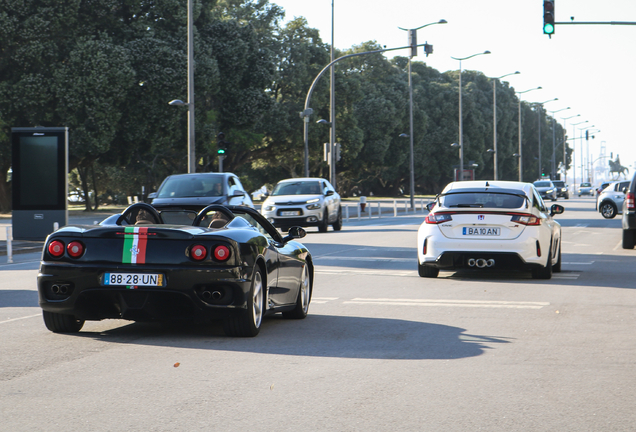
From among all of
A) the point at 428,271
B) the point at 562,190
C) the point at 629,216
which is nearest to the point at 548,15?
the point at 629,216

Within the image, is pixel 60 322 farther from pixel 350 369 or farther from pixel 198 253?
pixel 350 369

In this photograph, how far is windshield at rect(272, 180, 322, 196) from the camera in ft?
95.7

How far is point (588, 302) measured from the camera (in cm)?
1130

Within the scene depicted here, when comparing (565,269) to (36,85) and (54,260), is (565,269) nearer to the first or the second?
(54,260)

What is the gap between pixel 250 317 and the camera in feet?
26.8

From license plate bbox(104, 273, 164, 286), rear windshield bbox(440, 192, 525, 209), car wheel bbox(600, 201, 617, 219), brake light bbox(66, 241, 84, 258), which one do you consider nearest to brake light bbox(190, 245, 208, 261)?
license plate bbox(104, 273, 164, 286)

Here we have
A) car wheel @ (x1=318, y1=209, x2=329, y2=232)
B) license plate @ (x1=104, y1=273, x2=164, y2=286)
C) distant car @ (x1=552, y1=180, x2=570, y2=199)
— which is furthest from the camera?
distant car @ (x1=552, y1=180, x2=570, y2=199)

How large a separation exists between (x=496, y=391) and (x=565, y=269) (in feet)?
34.5

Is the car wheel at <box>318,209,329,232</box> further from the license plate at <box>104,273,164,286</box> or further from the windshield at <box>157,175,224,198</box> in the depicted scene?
the license plate at <box>104,273,164,286</box>

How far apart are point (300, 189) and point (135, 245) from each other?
21471mm

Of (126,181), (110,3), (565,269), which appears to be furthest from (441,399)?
(126,181)

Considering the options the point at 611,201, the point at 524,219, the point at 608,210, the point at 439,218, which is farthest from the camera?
the point at 608,210

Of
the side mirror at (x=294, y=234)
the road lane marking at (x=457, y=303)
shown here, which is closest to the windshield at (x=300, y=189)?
the road lane marking at (x=457, y=303)

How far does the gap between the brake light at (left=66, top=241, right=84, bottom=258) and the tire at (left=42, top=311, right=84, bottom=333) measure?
2.26ft
